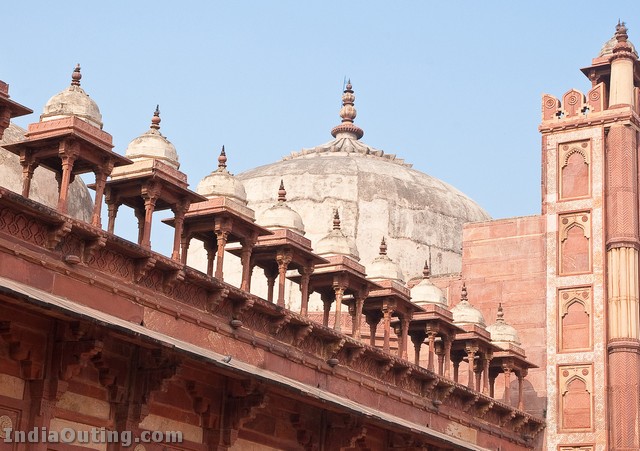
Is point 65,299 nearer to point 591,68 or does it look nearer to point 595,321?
point 595,321

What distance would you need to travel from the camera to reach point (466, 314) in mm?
21656

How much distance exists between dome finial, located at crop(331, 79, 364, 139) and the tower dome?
99.5 inches

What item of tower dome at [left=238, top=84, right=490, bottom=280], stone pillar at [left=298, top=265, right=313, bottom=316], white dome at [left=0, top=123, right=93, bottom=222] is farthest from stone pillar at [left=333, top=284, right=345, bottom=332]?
tower dome at [left=238, top=84, right=490, bottom=280]

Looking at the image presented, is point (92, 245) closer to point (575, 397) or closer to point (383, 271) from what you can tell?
point (383, 271)

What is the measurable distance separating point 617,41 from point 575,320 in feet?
16.5

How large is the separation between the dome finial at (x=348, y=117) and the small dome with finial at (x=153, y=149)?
56.4 ft

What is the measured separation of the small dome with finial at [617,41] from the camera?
23.3 metres

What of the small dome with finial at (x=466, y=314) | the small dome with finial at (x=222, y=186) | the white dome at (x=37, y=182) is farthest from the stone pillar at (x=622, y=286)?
the white dome at (x=37, y=182)

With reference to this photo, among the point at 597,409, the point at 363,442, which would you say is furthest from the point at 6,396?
the point at 597,409

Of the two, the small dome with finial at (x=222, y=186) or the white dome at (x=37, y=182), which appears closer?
the white dome at (x=37, y=182)

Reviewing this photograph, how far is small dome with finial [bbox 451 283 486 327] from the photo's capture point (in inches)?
848

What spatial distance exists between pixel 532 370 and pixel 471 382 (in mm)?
1767

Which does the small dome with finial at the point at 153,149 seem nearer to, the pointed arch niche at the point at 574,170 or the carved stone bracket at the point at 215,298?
the carved stone bracket at the point at 215,298

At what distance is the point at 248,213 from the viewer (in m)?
16.6
